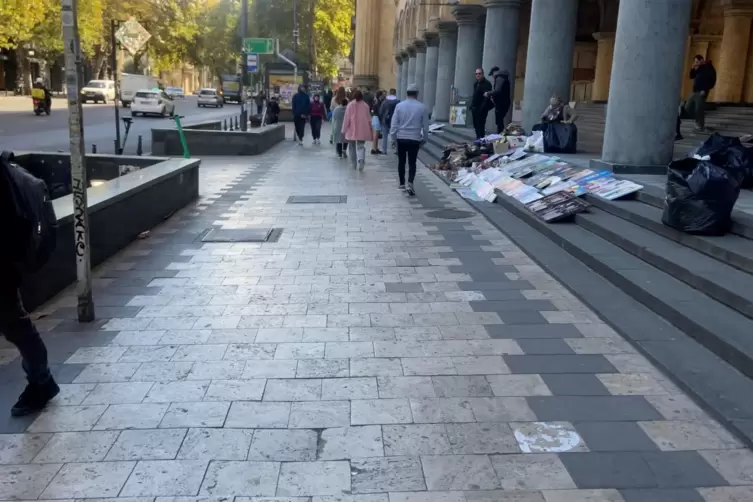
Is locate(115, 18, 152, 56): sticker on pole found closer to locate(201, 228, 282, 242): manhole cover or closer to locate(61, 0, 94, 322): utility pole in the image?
locate(201, 228, 282, 242): manhole cover

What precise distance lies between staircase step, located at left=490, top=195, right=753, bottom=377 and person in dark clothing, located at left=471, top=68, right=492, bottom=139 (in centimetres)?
842

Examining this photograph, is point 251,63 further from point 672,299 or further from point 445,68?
point 672,299

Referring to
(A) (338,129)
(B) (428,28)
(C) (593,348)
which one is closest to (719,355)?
(C) (593,348)

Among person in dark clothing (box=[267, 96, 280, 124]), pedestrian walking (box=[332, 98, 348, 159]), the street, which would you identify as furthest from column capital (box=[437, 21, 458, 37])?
the street

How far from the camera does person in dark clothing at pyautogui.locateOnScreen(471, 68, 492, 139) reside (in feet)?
53.2

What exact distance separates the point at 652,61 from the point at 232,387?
7748 millimetres

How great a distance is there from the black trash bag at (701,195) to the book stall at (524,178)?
1.99m

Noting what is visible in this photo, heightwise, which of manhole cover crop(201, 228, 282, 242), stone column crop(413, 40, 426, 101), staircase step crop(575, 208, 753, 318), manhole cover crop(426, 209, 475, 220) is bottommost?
manhole cover crop(201, 228, 282, 242)

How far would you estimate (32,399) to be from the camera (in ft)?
13.5

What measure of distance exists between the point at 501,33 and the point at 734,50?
722 cm

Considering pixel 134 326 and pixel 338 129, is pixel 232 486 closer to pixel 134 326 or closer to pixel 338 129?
pixel 134 326

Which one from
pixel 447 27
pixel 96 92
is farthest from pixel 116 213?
pixel 96 92

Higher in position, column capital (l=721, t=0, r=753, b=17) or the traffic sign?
column capital (l=721, t=0, r=753, b=17)

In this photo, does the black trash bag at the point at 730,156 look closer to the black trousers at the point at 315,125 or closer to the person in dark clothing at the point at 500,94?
the person in dark clothing at the point at 500,94
